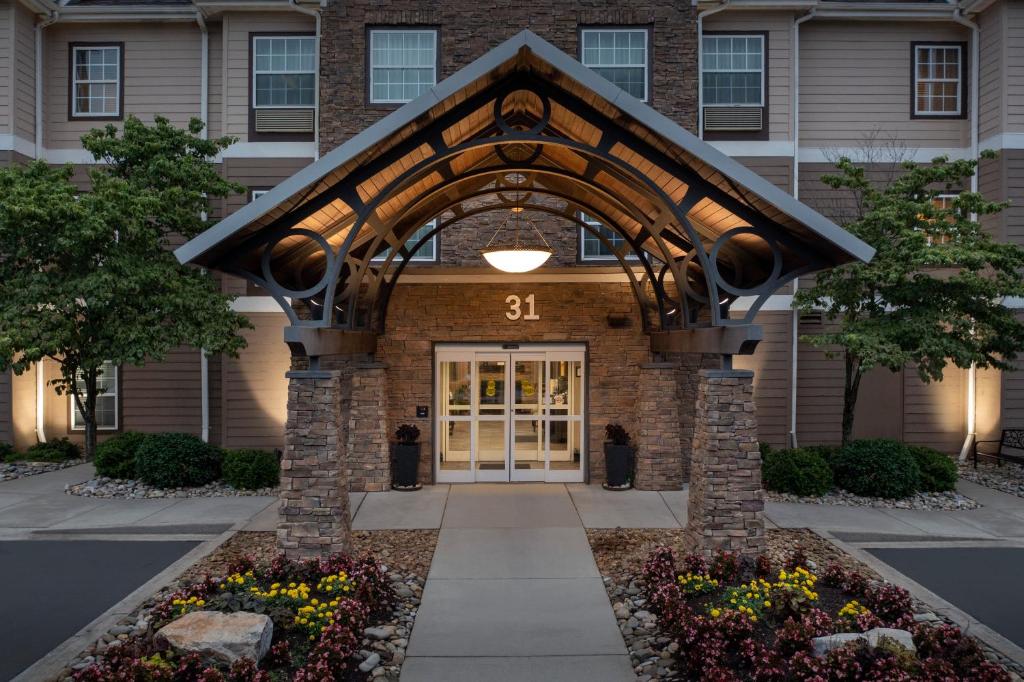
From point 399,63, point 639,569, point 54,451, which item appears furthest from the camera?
point 54,451

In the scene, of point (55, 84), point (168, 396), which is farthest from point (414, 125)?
point (55, 84)

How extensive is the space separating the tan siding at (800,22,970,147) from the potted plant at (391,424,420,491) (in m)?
10.6

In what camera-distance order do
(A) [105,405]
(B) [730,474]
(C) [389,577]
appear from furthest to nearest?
1. (A) [105,405]
2. (C) [389,577]
3. (B) [730,474]

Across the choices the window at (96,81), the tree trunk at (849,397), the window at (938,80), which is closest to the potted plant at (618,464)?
the tree trunk at (849,397)

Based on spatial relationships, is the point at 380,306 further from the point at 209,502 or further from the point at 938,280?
the point at 938,280

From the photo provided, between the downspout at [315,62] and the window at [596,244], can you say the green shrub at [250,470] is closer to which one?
the downspout at [315,62]

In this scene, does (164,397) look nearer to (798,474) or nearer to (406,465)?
(406,465)

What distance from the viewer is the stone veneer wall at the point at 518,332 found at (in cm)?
1311

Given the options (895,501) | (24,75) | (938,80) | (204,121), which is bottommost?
(895,501)

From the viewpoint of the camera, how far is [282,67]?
14.3 metres

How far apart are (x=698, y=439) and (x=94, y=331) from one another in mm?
10557

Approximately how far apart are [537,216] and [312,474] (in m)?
7.67

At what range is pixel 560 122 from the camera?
8.26 metres

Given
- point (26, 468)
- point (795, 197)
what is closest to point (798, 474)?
point (795, 197)
